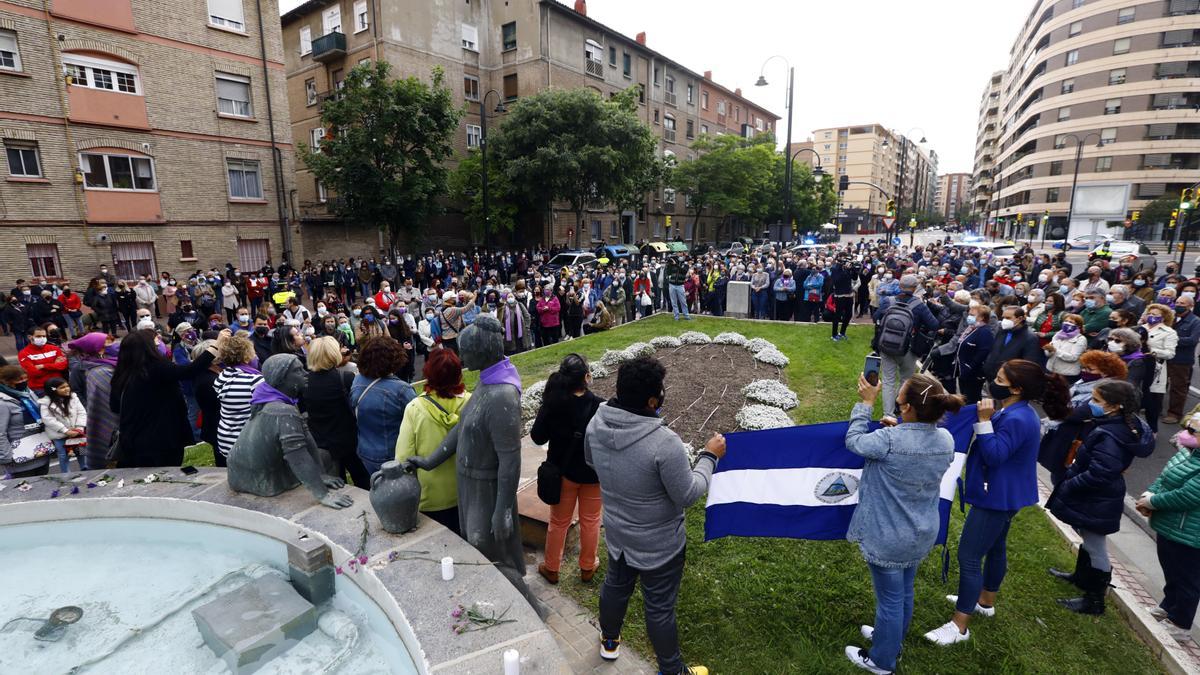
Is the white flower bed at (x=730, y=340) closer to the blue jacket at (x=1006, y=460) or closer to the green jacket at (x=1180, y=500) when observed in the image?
the green jacket at (x=1180, y=500)

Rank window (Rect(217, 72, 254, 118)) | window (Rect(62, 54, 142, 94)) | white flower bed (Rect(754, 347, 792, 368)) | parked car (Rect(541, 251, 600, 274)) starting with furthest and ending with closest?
parked car (Rect(541, 251, 600, 274))
window (Rect(217, 72, 254, 118))
window (Rect(62, 54, 142, 94))
white flower bed (Rect(754, 347, 792, 368))

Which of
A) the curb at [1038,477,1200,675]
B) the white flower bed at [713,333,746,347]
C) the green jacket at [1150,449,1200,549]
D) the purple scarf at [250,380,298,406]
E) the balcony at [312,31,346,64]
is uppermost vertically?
the balcony at [312,31,346,64]

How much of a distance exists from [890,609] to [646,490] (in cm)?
171

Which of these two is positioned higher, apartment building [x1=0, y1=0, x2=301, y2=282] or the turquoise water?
apartment building [x1=0, y1=0, x2=301, y2=282]

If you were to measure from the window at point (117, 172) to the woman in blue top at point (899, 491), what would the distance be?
2552cm

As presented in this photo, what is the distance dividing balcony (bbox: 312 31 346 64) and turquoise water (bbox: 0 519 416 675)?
1310 inches

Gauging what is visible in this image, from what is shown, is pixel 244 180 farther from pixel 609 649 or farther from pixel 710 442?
pixel 710 442

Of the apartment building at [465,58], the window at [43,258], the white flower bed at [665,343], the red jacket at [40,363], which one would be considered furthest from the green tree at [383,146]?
the red jacket at [40,363]

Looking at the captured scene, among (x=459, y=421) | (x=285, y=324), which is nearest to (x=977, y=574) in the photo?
(x=459, y=421)

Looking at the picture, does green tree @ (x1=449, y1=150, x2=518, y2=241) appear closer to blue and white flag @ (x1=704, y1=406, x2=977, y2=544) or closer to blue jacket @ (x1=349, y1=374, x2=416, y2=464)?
blue jacket @ (x1=349, y1=374, x2=416, y2=464)

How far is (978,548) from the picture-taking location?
3695 millimetres

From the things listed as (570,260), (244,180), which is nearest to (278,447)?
(244,180)

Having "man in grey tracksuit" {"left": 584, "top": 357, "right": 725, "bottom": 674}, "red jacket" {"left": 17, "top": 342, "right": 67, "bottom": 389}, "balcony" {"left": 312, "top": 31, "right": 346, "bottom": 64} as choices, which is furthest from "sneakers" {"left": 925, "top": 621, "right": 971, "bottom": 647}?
"balcony" {"left": 312, "top": 31, "right": 346, "bottom": 64}

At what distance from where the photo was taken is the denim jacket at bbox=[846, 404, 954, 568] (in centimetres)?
310
